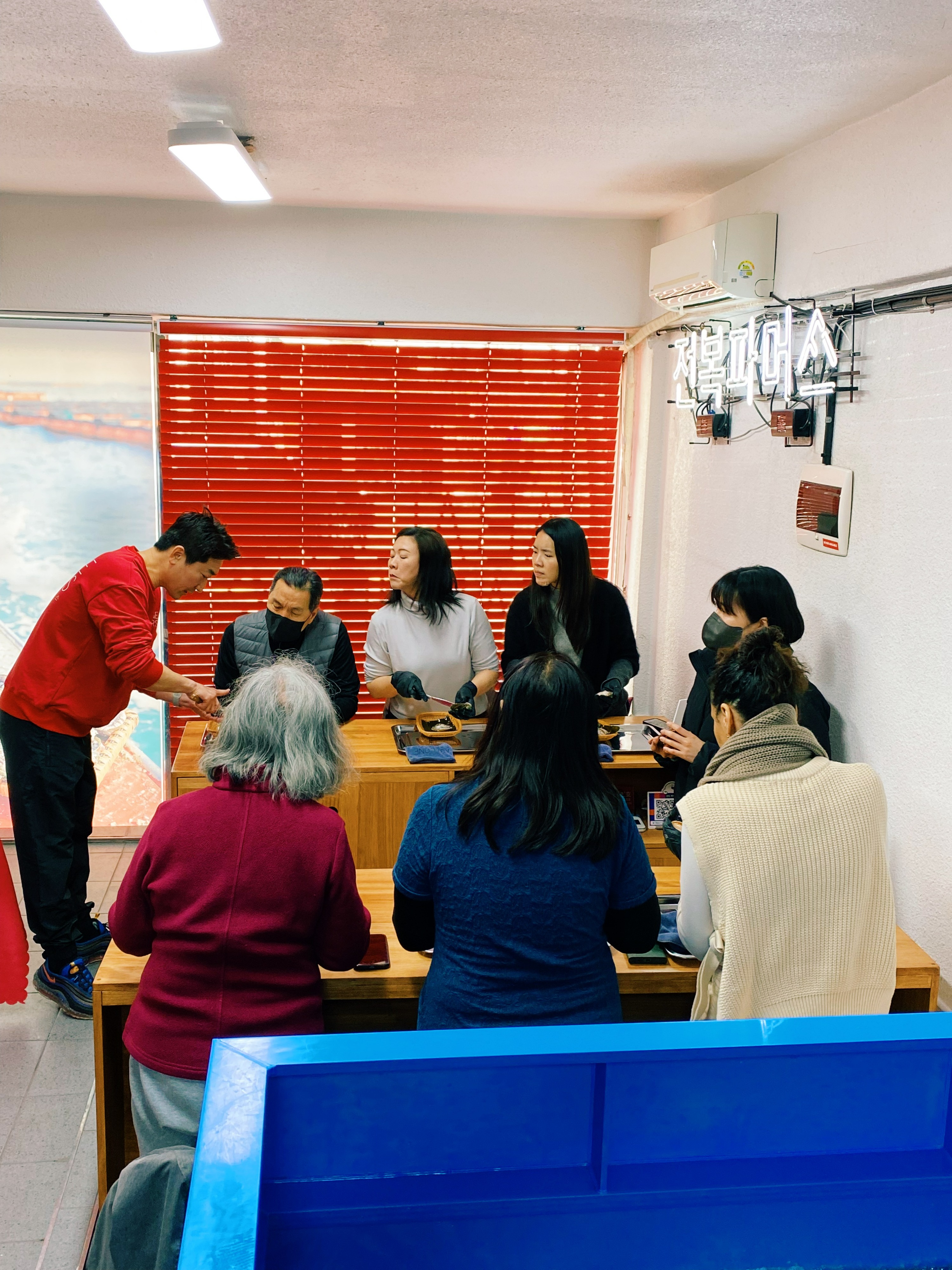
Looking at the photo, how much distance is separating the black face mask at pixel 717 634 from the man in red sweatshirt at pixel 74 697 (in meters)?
1.75

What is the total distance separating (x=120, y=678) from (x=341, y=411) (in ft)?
7.01

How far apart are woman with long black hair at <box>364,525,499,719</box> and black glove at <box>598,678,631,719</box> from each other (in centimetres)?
48

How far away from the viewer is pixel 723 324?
14.6 ft

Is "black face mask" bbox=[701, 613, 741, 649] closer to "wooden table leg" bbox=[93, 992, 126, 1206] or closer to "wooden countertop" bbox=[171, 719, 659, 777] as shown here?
"wooden countertop" bbox=[171, 719, 659, 777]

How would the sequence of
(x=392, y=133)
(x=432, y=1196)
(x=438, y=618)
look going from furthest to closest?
(x=438, y=618) < (x=392, y=133) < (x=432, y=1196)

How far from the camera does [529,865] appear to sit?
1980 millimetres

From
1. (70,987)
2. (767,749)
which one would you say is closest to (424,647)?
(70,987)

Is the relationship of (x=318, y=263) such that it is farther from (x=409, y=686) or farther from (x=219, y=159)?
(x=409, y=686)

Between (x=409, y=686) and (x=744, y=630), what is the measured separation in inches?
53.4

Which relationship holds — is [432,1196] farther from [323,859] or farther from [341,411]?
[341,411]

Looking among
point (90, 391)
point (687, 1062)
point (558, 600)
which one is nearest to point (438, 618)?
point (558, 600)

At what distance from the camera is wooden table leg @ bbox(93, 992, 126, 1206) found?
102 inches

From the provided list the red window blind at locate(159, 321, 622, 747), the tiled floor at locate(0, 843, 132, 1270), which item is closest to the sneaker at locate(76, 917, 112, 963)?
the tiled floor at locate(0, 843, 132, 1270)

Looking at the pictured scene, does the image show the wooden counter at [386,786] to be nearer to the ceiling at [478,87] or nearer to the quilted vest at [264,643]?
the quilted vest at [264,643]
